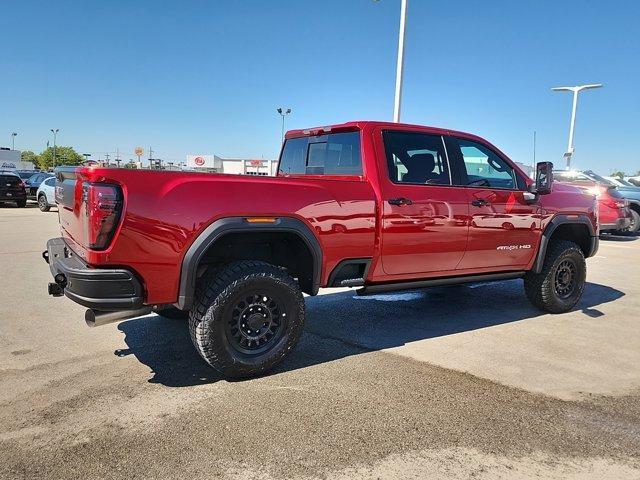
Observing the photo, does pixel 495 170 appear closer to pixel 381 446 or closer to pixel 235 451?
pixel 381 446

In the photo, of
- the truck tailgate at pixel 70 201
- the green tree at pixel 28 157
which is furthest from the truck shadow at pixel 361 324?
the green tree at pixel 28 157

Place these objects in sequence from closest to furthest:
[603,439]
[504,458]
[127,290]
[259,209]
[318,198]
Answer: [504,458]
[603,439]
[127,290]
[259,209]
[318,198]

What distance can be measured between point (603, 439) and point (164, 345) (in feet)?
11.1

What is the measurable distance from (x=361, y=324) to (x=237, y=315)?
1.89 m

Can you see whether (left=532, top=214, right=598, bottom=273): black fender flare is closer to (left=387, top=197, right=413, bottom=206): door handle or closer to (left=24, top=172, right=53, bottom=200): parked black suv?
(left=387, top=197, right=413, bottom=206): door handle

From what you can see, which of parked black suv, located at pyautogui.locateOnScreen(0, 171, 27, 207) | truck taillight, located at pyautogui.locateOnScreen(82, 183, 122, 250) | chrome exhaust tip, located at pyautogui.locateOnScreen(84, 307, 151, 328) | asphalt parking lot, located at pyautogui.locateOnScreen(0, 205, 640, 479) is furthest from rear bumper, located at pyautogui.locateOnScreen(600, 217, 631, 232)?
parked black suv, located at pyautogui.locateOnScreen(0, 171, 27, 207)

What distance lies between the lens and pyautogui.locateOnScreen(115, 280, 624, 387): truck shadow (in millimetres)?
4117

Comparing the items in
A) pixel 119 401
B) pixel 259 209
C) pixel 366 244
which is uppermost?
pixel 259 209

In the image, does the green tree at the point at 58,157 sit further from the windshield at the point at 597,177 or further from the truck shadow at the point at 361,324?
the truck shadow at the point at 361,324

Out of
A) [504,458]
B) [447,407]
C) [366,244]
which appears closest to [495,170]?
[366,244]

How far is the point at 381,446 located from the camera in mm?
2844

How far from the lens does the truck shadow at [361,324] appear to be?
412cm

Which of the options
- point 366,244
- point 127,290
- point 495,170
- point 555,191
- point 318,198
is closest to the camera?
point 127,290

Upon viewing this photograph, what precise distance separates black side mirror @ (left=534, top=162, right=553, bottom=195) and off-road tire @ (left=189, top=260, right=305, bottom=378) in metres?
2.90
